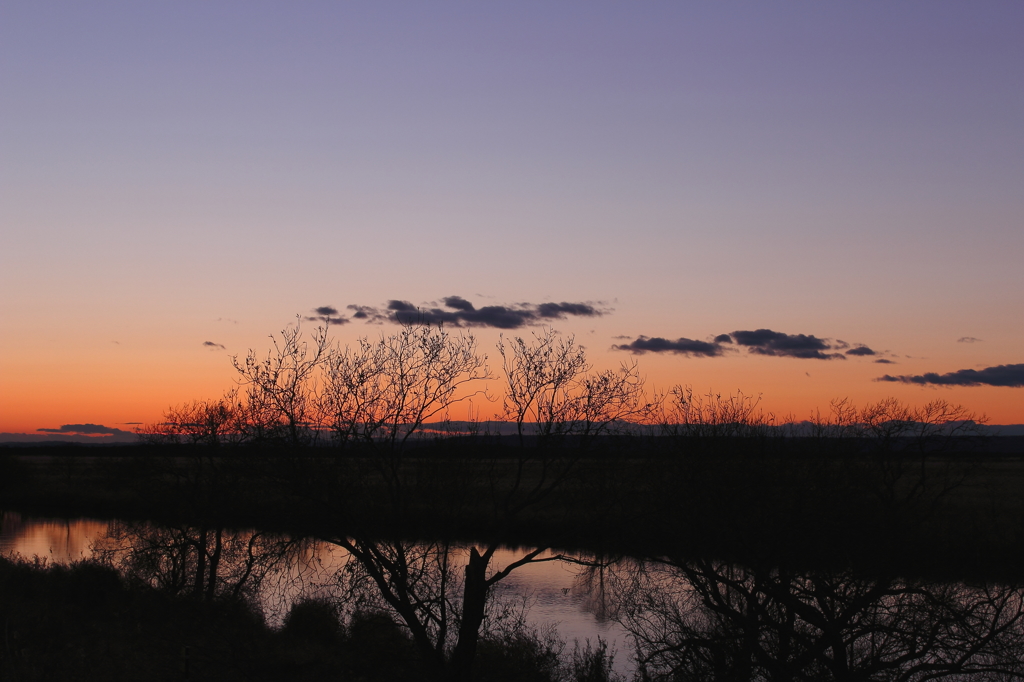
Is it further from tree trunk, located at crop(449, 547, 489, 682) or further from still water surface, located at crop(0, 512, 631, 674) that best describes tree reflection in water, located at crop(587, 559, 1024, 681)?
still water surface, located at crop(0, 512, 631, 674)

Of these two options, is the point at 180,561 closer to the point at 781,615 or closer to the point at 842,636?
the point at 781,615

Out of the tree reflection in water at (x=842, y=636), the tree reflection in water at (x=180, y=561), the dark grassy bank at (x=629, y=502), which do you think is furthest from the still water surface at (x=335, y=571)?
the tree reflection in water at (x=842, y=636)

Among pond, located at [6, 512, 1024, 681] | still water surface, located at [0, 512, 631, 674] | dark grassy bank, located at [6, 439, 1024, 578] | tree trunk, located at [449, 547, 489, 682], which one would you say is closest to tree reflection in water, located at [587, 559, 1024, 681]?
pond, located at [6, 512, 1024, 681]

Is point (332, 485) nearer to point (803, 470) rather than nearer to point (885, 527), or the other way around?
point (885, 527)

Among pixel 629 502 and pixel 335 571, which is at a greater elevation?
pixel 629 502

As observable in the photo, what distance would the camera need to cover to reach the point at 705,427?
25125 millimetres

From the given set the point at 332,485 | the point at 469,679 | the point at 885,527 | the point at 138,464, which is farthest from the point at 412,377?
the point at 138,464

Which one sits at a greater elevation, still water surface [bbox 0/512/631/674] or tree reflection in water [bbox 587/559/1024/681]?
tree reflection in water [bbox 587/559/1024/681]

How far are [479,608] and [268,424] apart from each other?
5248 millimetres

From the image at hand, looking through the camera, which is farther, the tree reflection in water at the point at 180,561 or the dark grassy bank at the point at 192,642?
the tree reflection in water at the point at 180,561

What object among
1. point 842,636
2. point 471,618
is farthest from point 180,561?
point 842,636

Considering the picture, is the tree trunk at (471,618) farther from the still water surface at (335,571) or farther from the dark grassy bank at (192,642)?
the still water surface at (335,571)

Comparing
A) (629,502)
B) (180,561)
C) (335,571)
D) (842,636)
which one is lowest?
(180,561)

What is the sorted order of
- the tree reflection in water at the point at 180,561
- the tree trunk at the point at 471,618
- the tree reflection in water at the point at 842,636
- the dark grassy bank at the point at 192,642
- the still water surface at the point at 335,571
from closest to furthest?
the tree reflection in water at the point at 842,636
the tree trunk at the point at 471,618
the dark grassy bank at the point at 192,642
the tree reflection in water at the point at 180,561
the still water surface at the point at 335,571
